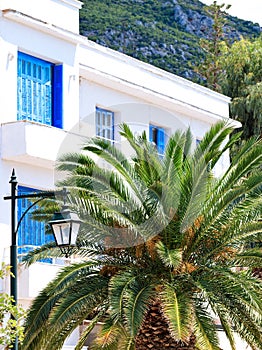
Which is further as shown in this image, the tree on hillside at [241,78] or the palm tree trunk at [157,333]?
the tree on hillside at [241,78]

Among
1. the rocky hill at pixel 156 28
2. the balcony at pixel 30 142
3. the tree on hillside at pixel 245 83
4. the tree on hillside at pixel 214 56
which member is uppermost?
the rocky hill at pixel 156 28

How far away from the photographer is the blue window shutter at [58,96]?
998 inches

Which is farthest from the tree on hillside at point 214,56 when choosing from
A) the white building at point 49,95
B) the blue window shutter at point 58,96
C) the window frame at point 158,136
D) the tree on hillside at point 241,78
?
the blue window shutter at point 58,96

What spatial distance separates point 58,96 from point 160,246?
6.06 meters

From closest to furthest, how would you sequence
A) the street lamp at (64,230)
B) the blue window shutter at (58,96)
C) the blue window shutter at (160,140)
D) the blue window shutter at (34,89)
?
the street lamp at (64,230)
the blue window shutter at (34,89)
the blue window shutter at (58,96)
the blue window shutter at (160,140)

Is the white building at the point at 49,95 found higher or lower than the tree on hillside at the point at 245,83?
lower

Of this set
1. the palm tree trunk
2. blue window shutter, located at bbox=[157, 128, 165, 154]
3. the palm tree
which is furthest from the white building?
the palm tree trunk

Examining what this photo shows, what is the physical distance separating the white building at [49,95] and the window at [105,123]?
2 cm

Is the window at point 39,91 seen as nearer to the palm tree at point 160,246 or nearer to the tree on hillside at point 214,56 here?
the palm tree at point 160,246

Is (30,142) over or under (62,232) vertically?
over

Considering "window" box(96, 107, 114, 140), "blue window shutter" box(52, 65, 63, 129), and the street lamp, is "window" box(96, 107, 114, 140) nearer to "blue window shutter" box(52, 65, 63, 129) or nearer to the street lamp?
"blue window shutter" box(52, 65, 63, 129)

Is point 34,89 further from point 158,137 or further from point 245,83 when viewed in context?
point 245,83

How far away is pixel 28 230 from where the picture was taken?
961 inches

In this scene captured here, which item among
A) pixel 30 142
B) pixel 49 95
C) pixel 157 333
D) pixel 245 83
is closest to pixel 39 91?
pixel 49 95
